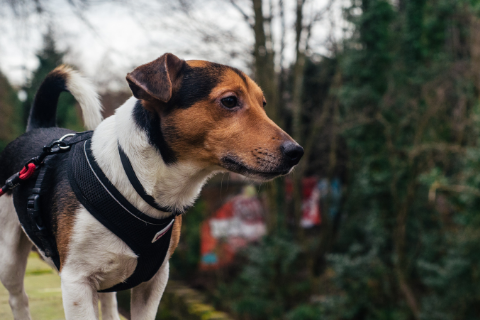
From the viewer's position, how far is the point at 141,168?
80.8 inches

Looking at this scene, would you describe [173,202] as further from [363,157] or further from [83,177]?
[363,157]

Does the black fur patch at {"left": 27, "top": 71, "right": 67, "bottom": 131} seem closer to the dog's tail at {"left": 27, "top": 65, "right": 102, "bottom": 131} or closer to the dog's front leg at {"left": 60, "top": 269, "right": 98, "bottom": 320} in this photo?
the dog's tail at {"left": 27, "top": 65, "right": 102, "bottom": 131}

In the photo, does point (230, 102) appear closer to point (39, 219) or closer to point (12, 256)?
point (39, 219)

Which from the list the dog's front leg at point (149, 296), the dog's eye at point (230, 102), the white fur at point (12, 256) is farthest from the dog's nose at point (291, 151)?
the white fur at point (12, 256)

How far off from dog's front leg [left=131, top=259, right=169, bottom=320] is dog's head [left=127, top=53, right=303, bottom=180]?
656 mm

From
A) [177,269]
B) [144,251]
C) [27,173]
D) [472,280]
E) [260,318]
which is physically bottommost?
[177,269]

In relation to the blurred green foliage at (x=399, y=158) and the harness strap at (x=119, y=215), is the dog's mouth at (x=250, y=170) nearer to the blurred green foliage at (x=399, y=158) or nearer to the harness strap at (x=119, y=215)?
the harness strap at (x=119, y=215)

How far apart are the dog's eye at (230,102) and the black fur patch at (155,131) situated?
0.34 metres

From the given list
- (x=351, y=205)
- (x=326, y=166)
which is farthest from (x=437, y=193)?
(x=326, y=166)

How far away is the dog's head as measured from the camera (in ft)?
6.84

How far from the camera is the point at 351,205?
982 centimetres

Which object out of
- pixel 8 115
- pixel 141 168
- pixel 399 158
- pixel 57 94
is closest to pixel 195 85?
pixel 141 168

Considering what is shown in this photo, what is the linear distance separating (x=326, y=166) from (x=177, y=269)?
18.4 ft

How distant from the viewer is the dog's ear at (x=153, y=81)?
1986 mm
